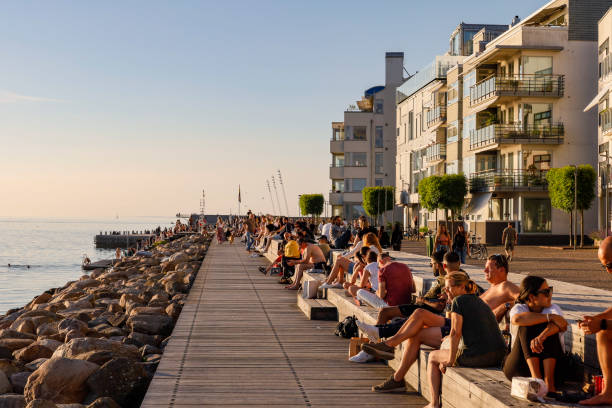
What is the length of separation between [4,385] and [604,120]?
39913mm

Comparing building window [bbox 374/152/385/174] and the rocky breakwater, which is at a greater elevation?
building window [bbox 374/152/385/174]

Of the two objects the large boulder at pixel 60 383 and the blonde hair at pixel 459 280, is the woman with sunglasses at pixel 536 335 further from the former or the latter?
the large boulder at pixel 60 383

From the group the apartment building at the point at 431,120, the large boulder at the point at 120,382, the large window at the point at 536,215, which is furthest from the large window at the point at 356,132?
the large boulder at the point at 120,382

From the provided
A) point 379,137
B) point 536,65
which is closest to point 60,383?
point 536,65

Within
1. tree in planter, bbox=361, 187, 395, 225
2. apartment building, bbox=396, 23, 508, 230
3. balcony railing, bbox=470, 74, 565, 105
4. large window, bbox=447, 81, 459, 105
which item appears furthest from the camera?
tree in planter, bbox=361, 187, 395, 225

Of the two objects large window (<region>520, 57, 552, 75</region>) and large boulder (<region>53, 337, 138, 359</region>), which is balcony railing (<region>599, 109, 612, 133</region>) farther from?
large boulder (<region>53, 337, 138, 359</region>)

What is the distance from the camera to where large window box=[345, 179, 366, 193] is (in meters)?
88.8

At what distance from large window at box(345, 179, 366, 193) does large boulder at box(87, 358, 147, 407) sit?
79925 mm

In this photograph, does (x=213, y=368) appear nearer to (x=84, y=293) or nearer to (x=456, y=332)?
(x=456, y=332)

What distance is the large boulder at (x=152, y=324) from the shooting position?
1400cm

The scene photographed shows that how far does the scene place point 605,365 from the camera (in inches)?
236

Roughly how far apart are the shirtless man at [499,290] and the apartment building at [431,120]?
50.9 metres

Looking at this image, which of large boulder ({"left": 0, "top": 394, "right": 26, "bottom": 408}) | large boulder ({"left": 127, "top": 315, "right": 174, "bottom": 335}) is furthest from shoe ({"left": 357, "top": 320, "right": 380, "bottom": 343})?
large boulder ({"left": 127, "top": 315, "right": 174, "bottom": 335})

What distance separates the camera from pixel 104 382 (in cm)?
906
